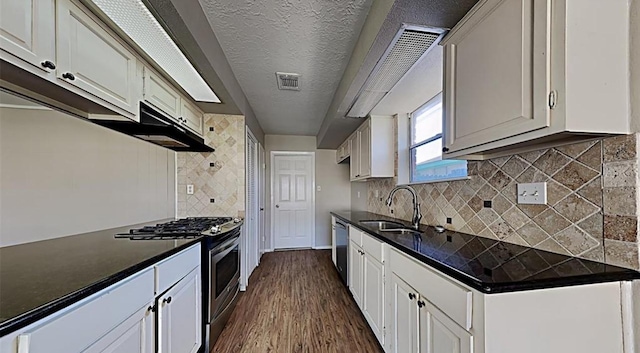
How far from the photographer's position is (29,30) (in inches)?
41.3

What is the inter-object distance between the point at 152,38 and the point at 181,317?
1684 mm

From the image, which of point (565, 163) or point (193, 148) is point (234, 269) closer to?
point (193, 148)

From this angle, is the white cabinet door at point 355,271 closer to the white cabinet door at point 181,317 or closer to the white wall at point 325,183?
the white cabinet door at point 181,317

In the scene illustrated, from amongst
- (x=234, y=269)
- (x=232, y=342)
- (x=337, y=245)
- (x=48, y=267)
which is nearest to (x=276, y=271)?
(x=337, y=245)

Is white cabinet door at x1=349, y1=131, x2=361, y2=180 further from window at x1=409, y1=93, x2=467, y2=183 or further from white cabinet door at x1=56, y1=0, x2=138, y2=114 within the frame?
white cabinet door at x1=56, y1=0, x2=138, y2=114

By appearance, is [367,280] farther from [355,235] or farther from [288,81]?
[288,81]

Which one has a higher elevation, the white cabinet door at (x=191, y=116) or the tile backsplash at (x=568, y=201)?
the white cabinet door at (x=191, y=116)

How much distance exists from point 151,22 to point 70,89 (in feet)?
1.88

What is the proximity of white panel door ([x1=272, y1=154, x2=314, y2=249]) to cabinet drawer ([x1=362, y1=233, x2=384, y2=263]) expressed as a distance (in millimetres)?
3327

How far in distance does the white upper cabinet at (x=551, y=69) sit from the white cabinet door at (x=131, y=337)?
1.72 m

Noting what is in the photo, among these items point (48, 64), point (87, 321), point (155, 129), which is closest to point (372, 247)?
point (87, 321)

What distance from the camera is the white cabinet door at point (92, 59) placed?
1.22 m

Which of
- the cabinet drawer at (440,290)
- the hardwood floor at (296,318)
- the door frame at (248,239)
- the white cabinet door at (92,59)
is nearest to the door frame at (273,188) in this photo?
the door frame at (248,239)

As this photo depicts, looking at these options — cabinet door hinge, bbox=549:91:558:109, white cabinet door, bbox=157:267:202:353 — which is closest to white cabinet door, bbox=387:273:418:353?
cabinet door hinge, bbox=549:91:558:109
